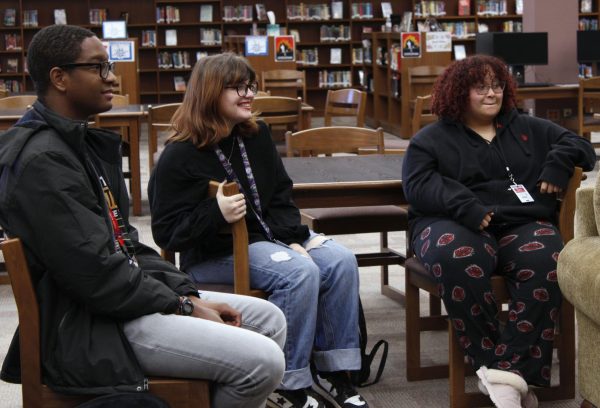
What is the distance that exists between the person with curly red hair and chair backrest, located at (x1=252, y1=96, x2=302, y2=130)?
282 centimetres

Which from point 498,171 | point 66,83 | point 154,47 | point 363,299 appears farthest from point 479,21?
point 66,83

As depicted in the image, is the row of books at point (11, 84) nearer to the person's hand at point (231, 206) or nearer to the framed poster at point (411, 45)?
the framed poster at point (411, 45)

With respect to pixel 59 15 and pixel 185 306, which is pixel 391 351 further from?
pixel 59 15

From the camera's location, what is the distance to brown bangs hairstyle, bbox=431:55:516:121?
3145 millimetres

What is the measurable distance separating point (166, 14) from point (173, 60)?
662mm

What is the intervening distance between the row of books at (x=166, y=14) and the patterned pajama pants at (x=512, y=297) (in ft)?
38.8

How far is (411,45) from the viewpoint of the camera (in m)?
10.5

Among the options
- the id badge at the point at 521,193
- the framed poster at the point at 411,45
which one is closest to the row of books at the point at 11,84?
the framed poster at the point at 411,45

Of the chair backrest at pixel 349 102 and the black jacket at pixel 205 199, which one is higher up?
the chair backrest at pixel 349 102

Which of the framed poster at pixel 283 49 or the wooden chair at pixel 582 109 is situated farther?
the framed poster at pixel 283 49

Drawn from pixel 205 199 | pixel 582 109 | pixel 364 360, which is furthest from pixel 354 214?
pixel 582 109

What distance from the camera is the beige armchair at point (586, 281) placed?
253 centimetres

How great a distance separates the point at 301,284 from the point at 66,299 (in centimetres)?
97

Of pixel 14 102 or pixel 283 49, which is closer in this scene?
pixel 14 102
